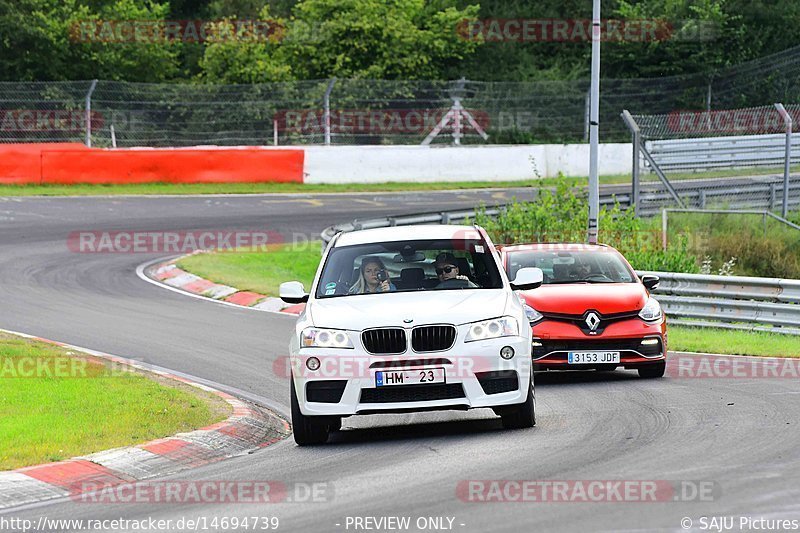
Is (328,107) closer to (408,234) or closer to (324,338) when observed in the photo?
(408,234)

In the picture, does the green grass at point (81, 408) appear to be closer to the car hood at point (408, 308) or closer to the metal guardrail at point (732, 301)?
the car hood at point (408, 308)

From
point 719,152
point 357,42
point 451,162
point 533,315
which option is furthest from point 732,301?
point 357,42

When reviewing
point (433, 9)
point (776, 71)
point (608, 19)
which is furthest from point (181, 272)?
point (608, 19)

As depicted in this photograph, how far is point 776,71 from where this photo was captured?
43438 millimetres

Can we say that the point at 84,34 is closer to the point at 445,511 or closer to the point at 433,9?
the point at 433,9

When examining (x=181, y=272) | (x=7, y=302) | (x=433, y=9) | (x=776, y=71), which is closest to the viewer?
(x=7, y=302)

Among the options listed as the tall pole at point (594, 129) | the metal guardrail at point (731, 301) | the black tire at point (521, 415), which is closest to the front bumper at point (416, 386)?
the black tire at point (521, 415)

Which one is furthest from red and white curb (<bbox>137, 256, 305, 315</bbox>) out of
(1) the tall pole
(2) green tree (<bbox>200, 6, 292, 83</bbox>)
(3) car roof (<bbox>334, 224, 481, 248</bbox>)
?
(2) green tree (<bbox>200, 6, 292, 83</bbox>)

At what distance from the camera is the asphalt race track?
24.9ft

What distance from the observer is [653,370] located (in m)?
13.9

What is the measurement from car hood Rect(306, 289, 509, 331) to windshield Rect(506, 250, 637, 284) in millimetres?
4002

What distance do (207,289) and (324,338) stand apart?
13.1 metres

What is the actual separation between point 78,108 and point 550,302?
2536 centimetres

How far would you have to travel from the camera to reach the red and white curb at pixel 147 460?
868 centimetres
